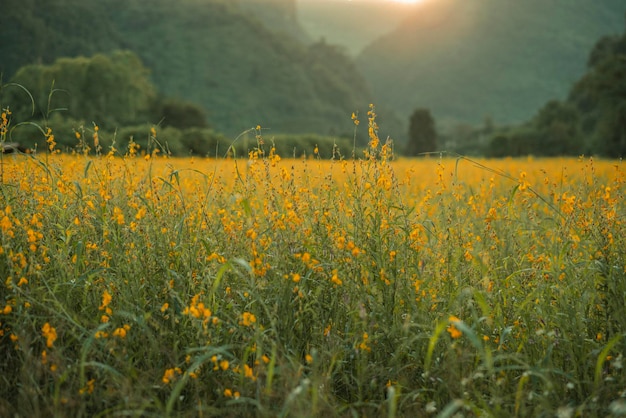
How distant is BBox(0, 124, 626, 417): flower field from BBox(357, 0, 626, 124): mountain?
3737 inches

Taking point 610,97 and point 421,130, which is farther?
point 421,130

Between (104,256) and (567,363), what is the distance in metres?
2.90

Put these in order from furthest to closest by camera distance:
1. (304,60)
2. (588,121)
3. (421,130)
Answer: (304,60) → (421,130) → (588,121)

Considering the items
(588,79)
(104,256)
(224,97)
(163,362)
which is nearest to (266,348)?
(163,362)

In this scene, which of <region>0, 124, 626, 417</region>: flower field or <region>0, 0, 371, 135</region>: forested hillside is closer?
<region>0, 124, 626, 417</region>: flower field

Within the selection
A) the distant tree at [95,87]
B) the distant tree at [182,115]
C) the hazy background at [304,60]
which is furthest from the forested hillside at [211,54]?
the distant tree at [182,115]

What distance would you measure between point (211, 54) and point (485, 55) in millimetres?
64077

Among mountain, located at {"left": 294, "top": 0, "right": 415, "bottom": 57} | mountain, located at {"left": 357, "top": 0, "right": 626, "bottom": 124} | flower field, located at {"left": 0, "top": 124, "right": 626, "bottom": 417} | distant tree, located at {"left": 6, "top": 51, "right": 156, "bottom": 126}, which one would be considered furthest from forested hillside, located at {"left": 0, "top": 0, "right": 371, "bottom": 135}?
flower field, located at {"left": 0, "top": 124, "right": 626, "bottom": 417}

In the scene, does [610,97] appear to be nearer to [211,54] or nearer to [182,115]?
[182,115]

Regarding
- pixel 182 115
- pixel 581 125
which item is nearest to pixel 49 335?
pixel 182 115

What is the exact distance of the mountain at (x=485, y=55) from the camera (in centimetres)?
10256

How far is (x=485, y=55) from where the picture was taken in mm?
114688

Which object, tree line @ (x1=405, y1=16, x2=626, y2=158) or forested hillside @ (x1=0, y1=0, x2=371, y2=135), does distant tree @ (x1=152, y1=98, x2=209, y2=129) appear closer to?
forested hillside @ (x1=0, y1=0, x2=371, y2=135)

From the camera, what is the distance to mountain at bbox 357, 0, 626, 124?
336ft
